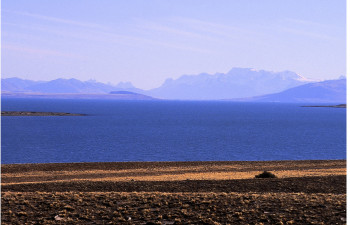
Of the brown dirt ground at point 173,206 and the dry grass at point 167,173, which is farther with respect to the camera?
the dry grass at point 167,173

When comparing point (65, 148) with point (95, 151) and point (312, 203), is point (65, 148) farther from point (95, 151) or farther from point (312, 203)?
point (312, 203)

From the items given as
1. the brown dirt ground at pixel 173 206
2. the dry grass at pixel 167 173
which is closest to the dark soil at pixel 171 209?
the brown dirt ground at pixel 173 206

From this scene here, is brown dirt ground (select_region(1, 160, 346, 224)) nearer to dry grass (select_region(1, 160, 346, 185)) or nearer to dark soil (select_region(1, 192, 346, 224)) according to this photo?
dark soil (select_region(1, 192, 346, 224))

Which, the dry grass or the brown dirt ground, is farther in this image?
the dry grass

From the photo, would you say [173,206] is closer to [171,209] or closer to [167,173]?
[171,209]

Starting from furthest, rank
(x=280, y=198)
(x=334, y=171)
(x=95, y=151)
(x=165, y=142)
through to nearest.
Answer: (x=165, y=142), (x=95, y=151), (x=334, y=171), (x=280, y=198)

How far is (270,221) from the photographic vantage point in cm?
1393

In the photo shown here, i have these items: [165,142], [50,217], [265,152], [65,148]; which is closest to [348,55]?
[50,217]

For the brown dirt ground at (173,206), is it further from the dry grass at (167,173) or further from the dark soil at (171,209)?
the dry grass at (167,173)

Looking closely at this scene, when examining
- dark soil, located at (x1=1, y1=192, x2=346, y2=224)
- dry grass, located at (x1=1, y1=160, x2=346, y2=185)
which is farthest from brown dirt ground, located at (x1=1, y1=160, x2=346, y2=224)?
dry grass, located at (x1=1, y1=160, x2=346, y2=185)

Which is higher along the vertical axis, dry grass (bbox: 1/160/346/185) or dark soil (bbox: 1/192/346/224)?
dark soil (bbox: 1/192/346/224)

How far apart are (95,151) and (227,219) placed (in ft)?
167

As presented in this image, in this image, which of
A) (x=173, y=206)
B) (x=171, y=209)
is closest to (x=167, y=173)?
(x=173, y=206)

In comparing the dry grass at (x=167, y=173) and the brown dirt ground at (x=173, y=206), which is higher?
the brown dirt ground at (x=173, y=206)
